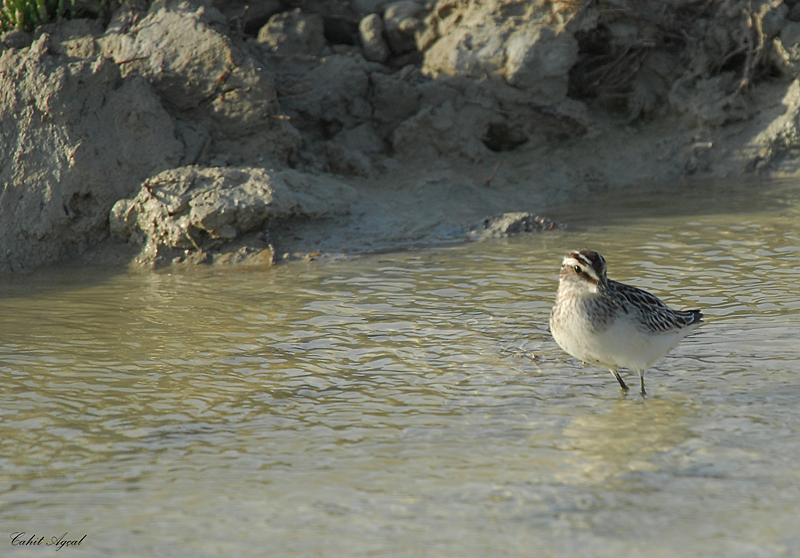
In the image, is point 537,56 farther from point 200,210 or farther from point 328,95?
point 200,210

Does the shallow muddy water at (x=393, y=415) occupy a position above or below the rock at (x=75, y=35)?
below

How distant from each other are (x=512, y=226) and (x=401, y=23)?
3869 mm

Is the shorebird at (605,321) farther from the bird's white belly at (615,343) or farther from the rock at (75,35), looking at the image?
the rock at (75,35)

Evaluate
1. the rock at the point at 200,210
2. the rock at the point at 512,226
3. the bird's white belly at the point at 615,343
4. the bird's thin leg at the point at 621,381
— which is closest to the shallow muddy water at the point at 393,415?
the bird's thin leg at the point at 621,381

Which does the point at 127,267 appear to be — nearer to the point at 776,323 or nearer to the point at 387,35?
the point at 387,35

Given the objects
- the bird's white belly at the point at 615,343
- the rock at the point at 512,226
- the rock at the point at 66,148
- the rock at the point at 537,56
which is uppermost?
the rock at the point at 537,56

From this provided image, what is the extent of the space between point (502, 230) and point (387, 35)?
3.90m

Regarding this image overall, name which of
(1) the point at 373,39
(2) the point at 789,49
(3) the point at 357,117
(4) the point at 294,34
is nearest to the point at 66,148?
(4) the point at 294,34

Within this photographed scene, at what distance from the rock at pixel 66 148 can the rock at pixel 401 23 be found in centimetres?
370

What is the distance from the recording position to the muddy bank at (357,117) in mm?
9695

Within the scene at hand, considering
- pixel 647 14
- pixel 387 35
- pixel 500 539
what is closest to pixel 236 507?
pixel 500 539

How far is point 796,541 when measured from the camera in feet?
12.7

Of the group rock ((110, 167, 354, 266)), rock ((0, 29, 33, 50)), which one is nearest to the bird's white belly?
rock ((110, 167, 354, 266))

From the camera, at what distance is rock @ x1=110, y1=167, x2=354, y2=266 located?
9.41m
